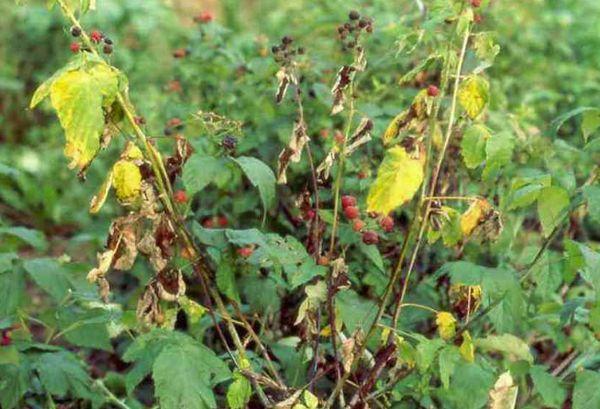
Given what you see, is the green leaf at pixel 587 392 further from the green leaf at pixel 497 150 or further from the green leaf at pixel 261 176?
the green leaf at pixel 261 176

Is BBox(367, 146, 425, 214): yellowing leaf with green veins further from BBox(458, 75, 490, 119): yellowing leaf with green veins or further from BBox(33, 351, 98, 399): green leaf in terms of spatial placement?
BBox(33, 351, 98, 399): green leaf

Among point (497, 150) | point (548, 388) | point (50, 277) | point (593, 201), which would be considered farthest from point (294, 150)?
point (50, 277)

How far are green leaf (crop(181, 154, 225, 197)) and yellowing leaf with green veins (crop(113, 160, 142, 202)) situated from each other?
164mm

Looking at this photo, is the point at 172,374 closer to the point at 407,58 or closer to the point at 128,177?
the point at 128,177

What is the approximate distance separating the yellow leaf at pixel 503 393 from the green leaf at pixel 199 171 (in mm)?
780

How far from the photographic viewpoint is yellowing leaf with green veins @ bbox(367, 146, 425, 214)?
2242 millimetres

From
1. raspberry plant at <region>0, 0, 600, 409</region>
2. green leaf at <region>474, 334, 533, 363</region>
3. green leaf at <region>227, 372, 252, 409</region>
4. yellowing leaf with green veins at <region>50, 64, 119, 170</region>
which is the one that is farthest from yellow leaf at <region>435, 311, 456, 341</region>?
yellowing leaf with green veins at <region>50, 64, 119, 170</region>

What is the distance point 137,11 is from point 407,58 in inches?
138

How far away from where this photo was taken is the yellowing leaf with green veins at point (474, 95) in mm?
2514

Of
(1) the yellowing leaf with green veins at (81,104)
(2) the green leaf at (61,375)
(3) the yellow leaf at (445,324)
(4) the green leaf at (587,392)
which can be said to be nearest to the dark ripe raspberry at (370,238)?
(3) the yellow leaf at (445,324)

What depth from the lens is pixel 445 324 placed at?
261cm

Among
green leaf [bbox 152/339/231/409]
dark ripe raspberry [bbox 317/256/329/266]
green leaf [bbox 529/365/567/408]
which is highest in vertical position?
dark ripe raspberry [bbox 317/256/329/266]

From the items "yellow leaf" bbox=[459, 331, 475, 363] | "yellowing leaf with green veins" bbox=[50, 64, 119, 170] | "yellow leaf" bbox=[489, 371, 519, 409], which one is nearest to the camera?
"yellowing leaf with green veins" bbox=[50, 64, 119, 170]

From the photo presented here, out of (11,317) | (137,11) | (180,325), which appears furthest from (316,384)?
(137,11)
